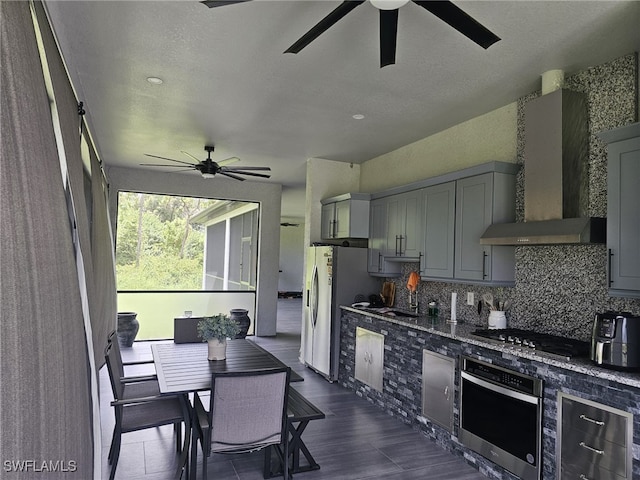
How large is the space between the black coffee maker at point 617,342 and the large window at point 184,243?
21.8ft

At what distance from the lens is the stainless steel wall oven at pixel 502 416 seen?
2.80m

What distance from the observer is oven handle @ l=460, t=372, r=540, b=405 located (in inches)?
110

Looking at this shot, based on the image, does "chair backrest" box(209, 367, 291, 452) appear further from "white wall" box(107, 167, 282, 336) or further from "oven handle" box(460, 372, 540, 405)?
"white wall" box(107, 167, 282, 336)

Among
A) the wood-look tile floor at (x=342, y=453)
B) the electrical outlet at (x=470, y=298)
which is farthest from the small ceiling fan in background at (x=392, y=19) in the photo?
the wood-look tile floor at (x=342, y=453)

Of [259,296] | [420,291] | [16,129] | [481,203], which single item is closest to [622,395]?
[481,203]

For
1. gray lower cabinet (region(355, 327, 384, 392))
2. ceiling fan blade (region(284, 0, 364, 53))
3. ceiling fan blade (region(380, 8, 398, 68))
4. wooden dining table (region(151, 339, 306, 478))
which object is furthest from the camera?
gray lower cabinet (region(355, 327, 384, 392))

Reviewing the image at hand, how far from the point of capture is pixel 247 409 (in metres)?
2.50

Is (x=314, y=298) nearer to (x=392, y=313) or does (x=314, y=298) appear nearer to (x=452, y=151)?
(x=392, y=313)

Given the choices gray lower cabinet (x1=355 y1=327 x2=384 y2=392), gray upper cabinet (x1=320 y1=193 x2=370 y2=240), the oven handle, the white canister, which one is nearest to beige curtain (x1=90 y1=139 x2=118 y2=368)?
gray lower cabinet (x1=355 y1=327 x2=384 y2=392)

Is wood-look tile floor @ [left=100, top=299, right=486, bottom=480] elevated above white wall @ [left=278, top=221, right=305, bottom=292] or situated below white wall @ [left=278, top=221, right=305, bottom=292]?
below

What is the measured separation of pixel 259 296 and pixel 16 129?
23.2 ft

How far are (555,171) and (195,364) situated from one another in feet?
10.2

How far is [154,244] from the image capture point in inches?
302

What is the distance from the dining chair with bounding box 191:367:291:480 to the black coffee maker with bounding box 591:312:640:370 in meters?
1.87
